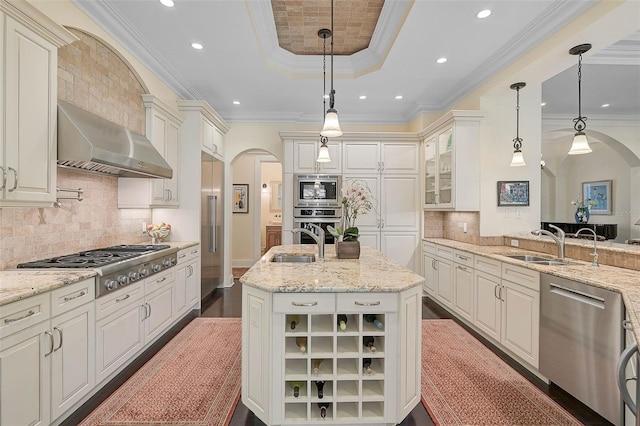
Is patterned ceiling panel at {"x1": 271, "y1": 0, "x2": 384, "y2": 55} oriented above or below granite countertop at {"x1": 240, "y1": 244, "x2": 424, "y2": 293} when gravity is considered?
above

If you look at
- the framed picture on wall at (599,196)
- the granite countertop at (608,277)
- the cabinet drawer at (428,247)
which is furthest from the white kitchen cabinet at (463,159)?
the framed picture on wall at (599,196)

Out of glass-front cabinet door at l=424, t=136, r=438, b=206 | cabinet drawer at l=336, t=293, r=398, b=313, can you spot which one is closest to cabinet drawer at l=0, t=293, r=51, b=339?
cabinet drawer at l=336, t=293, r=398, b=313

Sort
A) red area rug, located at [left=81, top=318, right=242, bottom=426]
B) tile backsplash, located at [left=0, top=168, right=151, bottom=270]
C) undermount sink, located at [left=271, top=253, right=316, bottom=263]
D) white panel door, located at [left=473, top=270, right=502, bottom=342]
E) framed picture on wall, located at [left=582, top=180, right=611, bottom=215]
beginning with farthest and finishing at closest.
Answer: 1. framed picture on wall, located at [left=582, top=180, right=611, bottom=215]
2. white panel door, located at [left=473, top=270, right=502, bottom=342]
3. undermount sink, located at [left=271, top=253, right=316, bottom=263]
4. tile backsplash, located at [left=0, top=168, right=151, bottom=270]
5. red area rug, located at [left=81, top=318, right=242, bottom=426]

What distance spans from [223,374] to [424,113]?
4.59 metres

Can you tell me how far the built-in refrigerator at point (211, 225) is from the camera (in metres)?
4.29

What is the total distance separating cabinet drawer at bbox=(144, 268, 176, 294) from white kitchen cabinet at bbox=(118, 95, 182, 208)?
2.59ft

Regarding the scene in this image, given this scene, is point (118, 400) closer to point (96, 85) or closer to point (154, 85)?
point (96, 85)

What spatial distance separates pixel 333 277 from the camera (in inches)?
78.0

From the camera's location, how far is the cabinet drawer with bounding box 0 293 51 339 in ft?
4.90

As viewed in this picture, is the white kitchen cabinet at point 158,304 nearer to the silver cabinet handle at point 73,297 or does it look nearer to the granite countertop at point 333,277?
the silver cabinet handle at point 73,297

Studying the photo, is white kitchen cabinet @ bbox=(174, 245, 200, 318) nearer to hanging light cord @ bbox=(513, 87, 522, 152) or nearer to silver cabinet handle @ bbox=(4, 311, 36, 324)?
silver cabinet handle @ bbox=(4, 311, 36, 324)

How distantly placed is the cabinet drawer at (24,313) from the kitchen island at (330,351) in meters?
1.11

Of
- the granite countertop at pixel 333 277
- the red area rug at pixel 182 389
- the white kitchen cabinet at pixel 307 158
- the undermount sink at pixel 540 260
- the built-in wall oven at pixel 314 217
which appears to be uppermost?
the white kitchen cabinet at pixel 307 158

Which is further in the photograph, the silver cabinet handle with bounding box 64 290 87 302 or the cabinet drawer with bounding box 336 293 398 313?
the silver cabinet handle with bounding box 64 290 87 302
